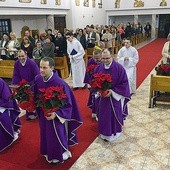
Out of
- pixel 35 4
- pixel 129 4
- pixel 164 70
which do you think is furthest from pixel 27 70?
pixel 129 4

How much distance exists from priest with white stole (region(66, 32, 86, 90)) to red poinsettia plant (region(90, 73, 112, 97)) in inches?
162

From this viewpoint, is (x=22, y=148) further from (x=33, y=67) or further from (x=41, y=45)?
(x=41, y=45)

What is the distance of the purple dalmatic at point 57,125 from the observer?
13.7ft

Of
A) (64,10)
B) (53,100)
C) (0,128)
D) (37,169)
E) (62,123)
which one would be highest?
(64,10)

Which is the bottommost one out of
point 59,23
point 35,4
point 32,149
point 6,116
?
point 32,149

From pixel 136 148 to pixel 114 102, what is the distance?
0.95 m

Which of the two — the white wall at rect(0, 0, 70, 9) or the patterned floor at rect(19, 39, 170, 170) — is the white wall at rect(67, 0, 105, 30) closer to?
the white wall at rect(0, 0, 70, 9)

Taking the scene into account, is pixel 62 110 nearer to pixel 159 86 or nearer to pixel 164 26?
pixel 159 86

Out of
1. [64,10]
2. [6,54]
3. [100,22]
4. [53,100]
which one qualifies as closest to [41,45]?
[6,54]

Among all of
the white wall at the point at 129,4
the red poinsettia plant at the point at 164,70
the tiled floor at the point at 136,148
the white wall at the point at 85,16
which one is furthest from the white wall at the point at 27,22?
the tiled floor at the point at 136,148

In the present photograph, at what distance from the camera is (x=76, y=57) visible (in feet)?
28.7

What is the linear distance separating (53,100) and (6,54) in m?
6.86

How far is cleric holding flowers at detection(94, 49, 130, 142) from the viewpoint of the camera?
16.2 ft

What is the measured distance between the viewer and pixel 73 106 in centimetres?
446
